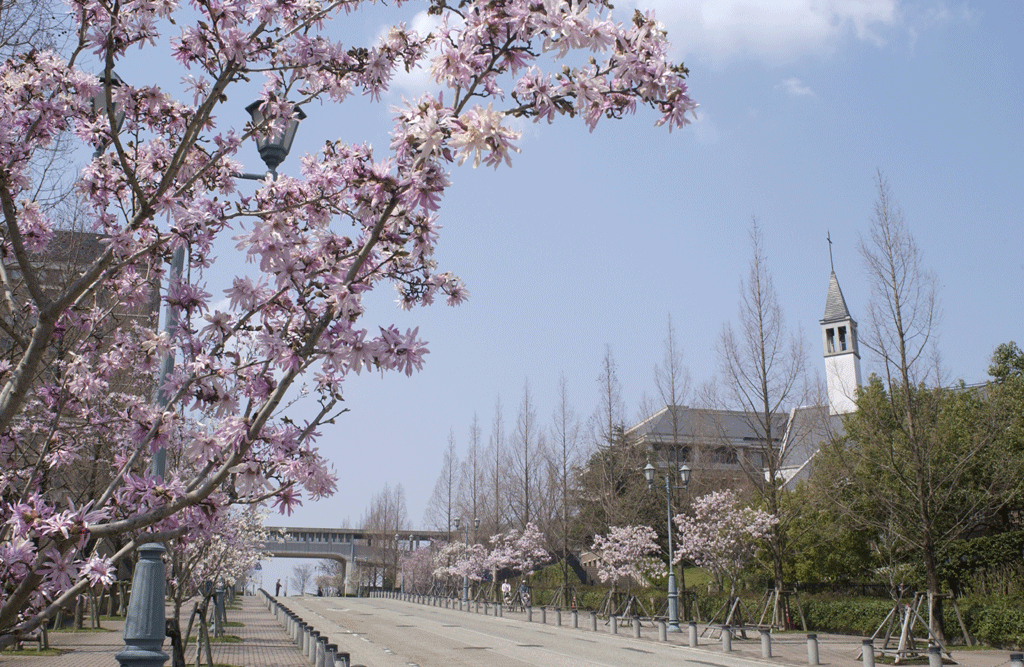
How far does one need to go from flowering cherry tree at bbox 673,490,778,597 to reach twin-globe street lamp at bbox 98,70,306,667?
21.2 m

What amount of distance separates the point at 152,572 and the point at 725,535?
2308 cm

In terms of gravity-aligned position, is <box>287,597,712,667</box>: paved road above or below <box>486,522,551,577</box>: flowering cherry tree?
below

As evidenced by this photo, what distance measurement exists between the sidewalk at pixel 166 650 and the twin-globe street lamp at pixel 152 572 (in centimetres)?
736

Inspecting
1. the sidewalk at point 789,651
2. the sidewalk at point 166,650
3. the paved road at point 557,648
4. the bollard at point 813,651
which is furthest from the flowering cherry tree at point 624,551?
the bollard at point 813,651

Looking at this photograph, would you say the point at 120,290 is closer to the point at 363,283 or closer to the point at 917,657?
the point at 363,283

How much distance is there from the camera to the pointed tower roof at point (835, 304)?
72875 millimetres

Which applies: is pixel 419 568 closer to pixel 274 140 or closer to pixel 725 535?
pixel 725 535

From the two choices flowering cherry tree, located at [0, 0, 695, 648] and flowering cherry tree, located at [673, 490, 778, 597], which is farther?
flowering cherry tree, located at [673, 490, 778, 597]

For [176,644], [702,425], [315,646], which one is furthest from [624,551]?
[176,644]

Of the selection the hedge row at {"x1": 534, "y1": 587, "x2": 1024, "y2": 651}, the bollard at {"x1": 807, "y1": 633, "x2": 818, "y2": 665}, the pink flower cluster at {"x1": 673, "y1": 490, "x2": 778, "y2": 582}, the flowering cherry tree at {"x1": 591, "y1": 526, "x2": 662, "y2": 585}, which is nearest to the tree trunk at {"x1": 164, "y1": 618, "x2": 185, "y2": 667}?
the bollard at {"x1": 807, "y1": 633, "x2": 818, "y2": 665}

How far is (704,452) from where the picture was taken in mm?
47125

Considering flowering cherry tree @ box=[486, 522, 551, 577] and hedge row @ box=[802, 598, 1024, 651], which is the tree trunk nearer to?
hedge row @ box=[802, 598, 1024, 651]

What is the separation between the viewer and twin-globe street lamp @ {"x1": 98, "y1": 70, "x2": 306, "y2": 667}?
20.4 ft

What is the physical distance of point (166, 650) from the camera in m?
18.2
